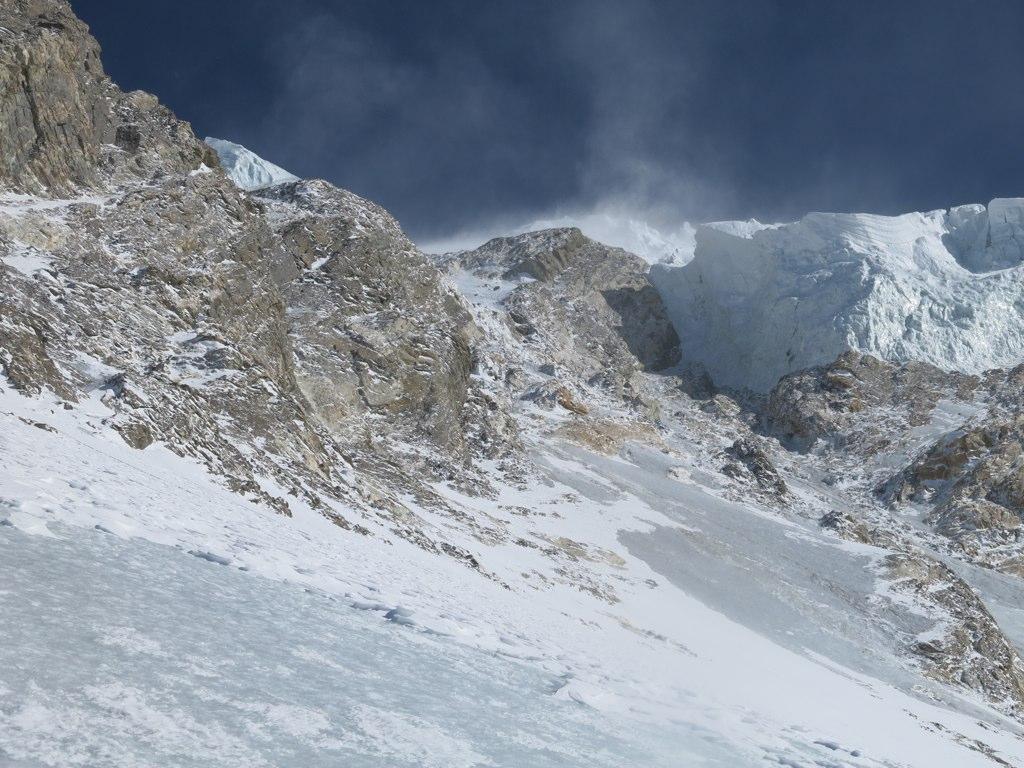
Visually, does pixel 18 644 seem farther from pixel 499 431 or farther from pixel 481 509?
pixel 499 431

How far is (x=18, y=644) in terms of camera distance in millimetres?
6691

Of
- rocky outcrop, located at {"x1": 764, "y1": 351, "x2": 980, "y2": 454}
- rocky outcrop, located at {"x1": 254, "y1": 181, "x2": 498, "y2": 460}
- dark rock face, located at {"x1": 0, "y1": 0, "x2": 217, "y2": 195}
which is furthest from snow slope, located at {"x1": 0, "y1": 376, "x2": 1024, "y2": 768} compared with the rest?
rocky outcrop, located at {"x1": 764, "y1": 351, "x2": 980, "y2": 454}

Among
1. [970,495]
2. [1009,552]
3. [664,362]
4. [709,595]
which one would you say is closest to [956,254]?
[664,362]

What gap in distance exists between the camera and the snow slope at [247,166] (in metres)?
135

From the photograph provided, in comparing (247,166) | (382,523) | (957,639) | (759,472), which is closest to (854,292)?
(759,472)

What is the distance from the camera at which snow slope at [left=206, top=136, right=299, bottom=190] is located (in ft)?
443

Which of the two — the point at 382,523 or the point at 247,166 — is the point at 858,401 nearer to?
the point at 382,523

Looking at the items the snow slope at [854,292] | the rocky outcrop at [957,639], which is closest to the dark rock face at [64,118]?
the rocky outcrop at [957,639]

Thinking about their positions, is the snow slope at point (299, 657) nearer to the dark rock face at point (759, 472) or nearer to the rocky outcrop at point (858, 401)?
the dark rock face at point (759, 472)

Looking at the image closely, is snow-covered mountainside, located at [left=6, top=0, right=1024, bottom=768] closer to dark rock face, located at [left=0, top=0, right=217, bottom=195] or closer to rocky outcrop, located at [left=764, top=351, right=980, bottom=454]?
dark rock face, located at [left=0, top=0, right=217, bottom=195]

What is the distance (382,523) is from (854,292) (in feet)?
306

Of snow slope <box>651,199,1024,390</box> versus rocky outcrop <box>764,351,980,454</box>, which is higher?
snow slope <box>651,199,1024,390</box>

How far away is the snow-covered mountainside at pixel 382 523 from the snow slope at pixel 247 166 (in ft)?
216

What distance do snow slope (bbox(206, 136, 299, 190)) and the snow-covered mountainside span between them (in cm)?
6584
